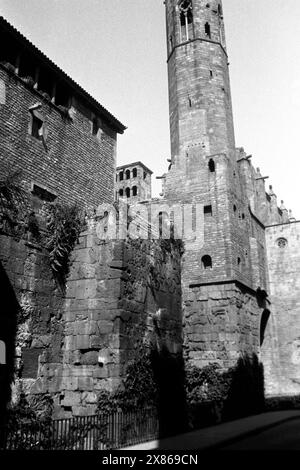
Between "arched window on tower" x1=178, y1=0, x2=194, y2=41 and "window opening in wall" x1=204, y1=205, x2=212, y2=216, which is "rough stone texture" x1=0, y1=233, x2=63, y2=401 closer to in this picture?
"window opening in wall" x1=204, y1=205, x2=212, y2=216

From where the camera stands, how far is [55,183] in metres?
16.2

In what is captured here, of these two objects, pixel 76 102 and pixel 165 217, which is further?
pixel 76 102

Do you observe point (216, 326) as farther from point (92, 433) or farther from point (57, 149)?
point (57, 149)

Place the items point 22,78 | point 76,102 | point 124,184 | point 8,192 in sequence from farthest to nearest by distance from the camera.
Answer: point 124,184 < point 76,102 < point 22,78 < point 8,192

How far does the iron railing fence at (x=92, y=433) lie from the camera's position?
792 cm

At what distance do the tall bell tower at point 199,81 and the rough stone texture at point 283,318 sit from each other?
251 inches

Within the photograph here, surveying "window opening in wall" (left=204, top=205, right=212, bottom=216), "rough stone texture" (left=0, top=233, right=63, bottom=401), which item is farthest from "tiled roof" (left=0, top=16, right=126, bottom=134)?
"rough stone texture" (left=0, top=233, right=63, bottom=401)

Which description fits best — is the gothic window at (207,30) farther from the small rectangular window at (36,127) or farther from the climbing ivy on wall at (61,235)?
the climbing ivy on wall at (61,235)

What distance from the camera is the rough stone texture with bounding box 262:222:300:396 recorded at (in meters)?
19.4

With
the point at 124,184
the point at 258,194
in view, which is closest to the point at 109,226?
the point at 258,194

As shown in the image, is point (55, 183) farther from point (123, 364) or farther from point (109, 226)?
point (123, 364)

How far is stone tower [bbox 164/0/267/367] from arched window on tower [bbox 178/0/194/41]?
5 centimetres

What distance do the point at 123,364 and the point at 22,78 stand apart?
1101 centimetres

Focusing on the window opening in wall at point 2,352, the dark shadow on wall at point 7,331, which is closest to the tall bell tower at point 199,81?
the dark shadow on wall at point 7,331
